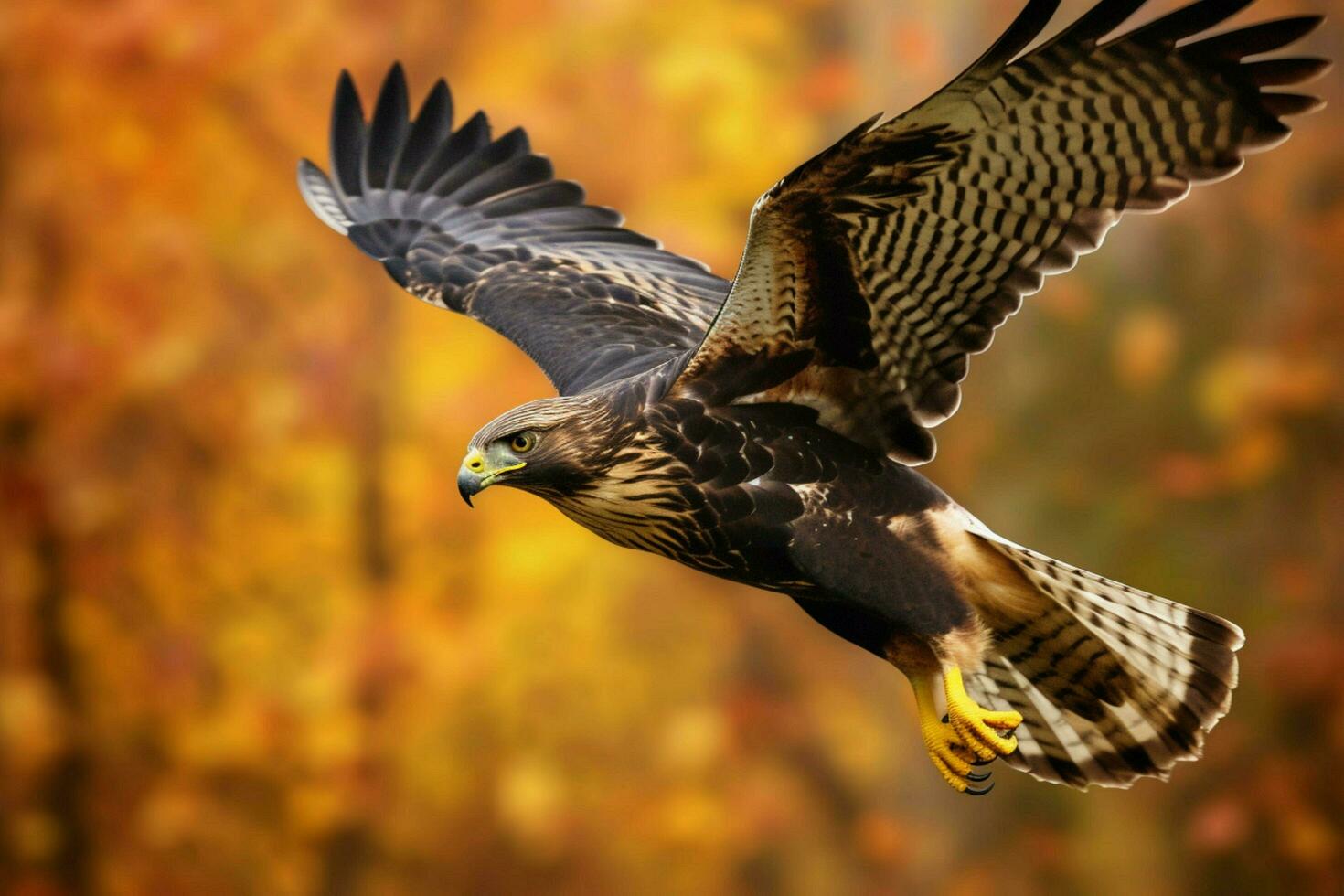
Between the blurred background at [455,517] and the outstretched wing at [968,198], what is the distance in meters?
5.80

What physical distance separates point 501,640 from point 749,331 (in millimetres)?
7114

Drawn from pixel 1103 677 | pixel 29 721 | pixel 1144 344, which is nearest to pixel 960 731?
pixel 1103 677

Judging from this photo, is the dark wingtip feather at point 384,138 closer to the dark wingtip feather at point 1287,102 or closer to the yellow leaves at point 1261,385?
the dark wingtip feather at point 1287,102

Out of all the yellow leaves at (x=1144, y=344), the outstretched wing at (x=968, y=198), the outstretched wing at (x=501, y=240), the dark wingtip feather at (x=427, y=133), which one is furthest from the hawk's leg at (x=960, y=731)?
the yellow leaves at (x=1144, y=344)

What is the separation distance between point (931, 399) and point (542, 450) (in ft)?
2.79

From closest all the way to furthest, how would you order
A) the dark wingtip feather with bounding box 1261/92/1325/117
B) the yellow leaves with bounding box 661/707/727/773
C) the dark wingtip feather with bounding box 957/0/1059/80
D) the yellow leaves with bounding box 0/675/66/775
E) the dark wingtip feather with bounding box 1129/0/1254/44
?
the dark wingtip feather with bounding box 957/0/1059/80
the dark wingtip feather with bounding box 1129/0/1254/44
the dark wingtip feather with bounding box 1261/92/1325/117
the yellow leaves with bounding box 661/707/727/773
the yellow leaves with bounding box 0/675/66/775

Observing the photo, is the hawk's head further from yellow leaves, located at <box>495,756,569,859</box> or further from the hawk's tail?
yellow leaves, located at <box>495,756,569,859</box>

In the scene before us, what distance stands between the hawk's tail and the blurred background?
5.34 meters

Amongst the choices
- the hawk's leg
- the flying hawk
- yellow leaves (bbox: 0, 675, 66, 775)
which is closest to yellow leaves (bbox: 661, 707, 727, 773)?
yellow leaves (bbox: 0, 675, 66, 775)

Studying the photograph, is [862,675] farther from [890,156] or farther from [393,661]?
[890,156]

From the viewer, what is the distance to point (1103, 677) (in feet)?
13.8

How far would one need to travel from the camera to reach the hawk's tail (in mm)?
4082

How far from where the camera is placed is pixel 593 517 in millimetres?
3875

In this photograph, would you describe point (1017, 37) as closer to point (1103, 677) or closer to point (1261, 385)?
point (1103, 677)
